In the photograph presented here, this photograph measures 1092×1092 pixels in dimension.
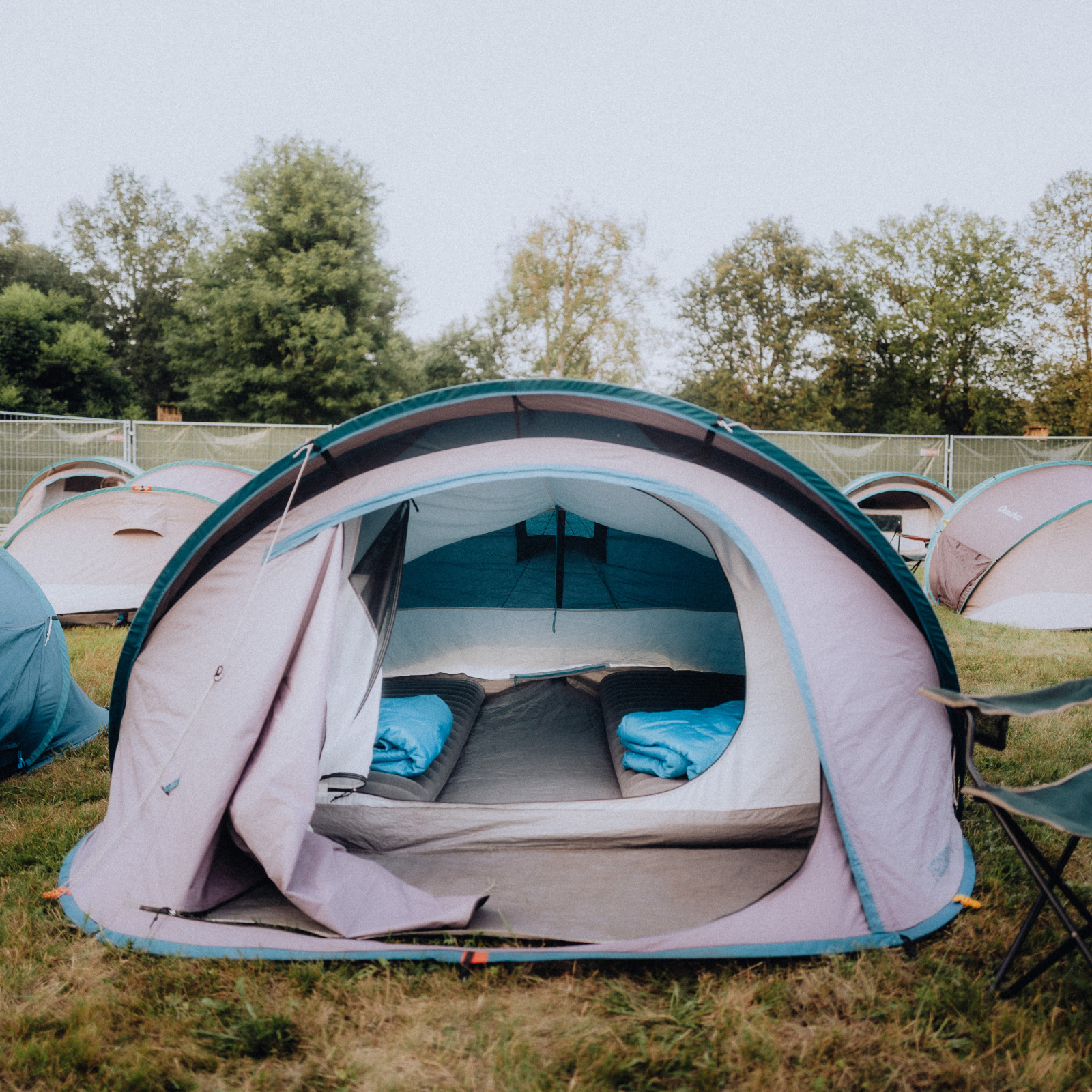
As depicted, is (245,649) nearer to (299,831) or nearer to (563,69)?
(299,831)

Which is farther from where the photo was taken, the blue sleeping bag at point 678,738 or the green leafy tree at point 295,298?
the green leafy tree at point 295,298

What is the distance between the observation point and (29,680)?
117 inches

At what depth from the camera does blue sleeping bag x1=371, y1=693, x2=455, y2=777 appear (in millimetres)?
2699

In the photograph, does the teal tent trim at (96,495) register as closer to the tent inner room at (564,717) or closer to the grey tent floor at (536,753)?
the tent inner room at (564,717)

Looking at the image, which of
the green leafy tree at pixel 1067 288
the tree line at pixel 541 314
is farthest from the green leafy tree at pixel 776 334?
the green leafy tree at pixel 1067 288

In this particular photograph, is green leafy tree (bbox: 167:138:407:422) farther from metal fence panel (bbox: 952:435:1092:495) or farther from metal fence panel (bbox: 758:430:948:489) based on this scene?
metal fence panel (bbox: 952:435:1092:495)

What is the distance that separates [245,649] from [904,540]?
31.5ft

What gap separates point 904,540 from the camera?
389 inches

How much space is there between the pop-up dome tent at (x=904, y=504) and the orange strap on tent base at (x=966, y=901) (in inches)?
268

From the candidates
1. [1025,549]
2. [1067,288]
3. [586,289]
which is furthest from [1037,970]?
[586,289]

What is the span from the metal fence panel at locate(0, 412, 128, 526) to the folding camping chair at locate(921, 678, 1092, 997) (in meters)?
11.2

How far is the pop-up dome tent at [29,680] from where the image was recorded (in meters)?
2.87

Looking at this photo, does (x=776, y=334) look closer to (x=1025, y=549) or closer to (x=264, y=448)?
(x=264, y=448)

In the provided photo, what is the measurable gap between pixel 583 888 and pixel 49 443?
11.2 metres
